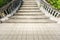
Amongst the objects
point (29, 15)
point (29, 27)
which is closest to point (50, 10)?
point (29, 15)

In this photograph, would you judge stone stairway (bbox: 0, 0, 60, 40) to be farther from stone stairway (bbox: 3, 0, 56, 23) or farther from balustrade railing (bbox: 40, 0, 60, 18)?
balustrade railing (bbox: 40, 0, 60, 18)

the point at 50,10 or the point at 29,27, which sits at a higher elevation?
the point at 29,27

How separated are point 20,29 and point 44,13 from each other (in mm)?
4177

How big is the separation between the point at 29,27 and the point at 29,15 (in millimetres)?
3141

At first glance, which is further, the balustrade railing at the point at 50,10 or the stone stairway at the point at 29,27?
the balustrade railing at the point at 50,10

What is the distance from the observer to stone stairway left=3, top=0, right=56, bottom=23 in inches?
442

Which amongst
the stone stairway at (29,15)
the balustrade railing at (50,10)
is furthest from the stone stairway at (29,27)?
the balustrade railing at (50,10)

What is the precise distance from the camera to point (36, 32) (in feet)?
28.3

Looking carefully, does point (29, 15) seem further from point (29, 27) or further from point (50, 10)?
point (29, 27)

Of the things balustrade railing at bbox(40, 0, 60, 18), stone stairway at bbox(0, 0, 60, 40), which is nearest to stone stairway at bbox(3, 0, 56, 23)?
stone stairway at bbox(0, 0, 60, 40)

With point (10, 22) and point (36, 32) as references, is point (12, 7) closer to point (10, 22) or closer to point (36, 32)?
point (10, 22)

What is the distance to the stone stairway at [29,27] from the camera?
7.95 m

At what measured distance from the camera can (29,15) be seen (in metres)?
12.7

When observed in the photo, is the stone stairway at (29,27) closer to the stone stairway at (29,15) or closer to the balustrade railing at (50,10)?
the stone stairway at (29,15)
